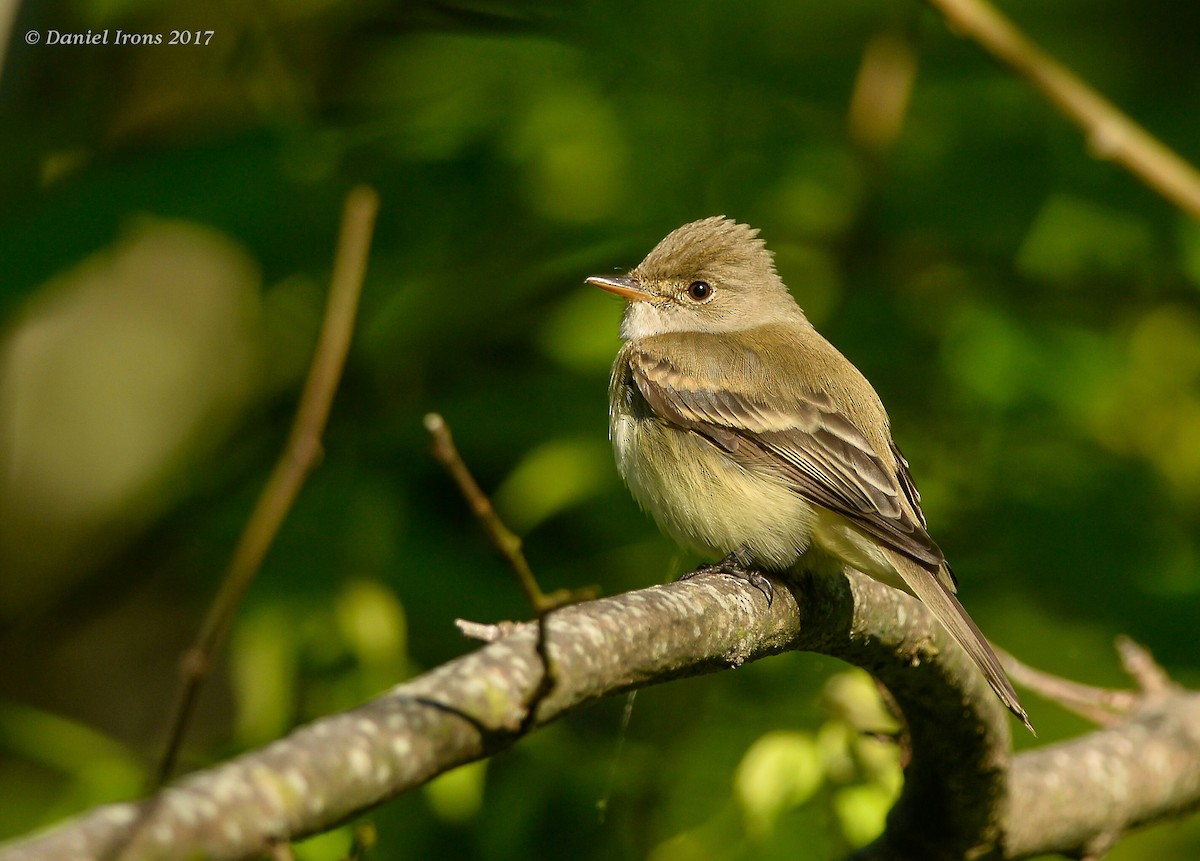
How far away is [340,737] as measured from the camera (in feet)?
6.08

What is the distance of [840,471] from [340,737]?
9.11ft

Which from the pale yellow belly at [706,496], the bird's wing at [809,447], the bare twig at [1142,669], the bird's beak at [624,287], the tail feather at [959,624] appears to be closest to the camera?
the tail feather at [959,624]

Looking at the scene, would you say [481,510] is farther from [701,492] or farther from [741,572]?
[701,492]

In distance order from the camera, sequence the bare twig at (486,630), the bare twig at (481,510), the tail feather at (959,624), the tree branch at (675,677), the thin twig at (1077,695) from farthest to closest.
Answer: the thin twig at (1077,695) < the tail feather at (959,624) < the bare twig at (486,630) < the bare twig at (481,510) < the tree branch at (675,677)

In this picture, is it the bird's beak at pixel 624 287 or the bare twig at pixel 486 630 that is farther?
the bird's beak at pixel 624 287

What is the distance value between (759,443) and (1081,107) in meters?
1.60

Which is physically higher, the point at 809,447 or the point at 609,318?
the point at 609,318

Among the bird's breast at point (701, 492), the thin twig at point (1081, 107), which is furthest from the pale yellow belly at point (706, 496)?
the thin twig at point (1081, 107)

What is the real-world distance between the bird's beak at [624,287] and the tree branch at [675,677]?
1.77 metres

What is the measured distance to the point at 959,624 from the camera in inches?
147

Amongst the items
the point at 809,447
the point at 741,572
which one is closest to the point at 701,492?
the point at 809,447

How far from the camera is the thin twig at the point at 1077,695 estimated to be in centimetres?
448

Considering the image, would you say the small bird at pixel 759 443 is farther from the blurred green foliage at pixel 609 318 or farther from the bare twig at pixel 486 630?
the bare twig at pixel 486 630

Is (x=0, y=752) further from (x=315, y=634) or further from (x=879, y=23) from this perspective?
(x=879, y=23)
